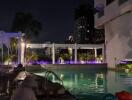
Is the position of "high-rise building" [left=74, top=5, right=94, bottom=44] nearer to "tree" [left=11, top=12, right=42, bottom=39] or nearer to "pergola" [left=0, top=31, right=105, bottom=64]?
"tree" [left=11, top=12, right=42, bottom=39]

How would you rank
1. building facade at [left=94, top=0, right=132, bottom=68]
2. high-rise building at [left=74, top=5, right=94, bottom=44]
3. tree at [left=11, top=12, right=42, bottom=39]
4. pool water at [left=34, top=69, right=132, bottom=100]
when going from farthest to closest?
high-rise building at [left=74, top=5, right=94, bottom=44]
tree at [left=11, top=12, right=42, bottom=39]
building facade at [left=94, top=0, right=132, bottom=68]
pool water at [left=34, top=69, right=132, bottom=100]

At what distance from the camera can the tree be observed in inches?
2000

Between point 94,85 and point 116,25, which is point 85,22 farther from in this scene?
point 94,85

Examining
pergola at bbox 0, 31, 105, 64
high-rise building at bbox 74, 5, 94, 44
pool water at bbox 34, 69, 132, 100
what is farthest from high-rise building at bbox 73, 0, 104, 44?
pool water at bbox 34, 69, 132, 100

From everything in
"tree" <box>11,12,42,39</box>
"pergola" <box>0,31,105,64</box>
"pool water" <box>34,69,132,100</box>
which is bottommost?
"pool water" <box>34,69,132,100</box>

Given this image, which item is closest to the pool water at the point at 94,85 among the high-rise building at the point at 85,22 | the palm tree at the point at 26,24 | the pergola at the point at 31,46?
the pergola at the point at 31,46

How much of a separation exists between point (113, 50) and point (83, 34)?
82.3 ft

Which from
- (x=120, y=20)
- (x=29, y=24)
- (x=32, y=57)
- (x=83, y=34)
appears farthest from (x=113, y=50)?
(x=83, y=34)

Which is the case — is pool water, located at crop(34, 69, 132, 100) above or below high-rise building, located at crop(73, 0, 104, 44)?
below

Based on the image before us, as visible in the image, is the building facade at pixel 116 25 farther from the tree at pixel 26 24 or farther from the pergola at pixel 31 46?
the tree at pixel 26 24

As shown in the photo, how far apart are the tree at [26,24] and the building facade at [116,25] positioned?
13.4m

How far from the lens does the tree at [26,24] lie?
50.8m

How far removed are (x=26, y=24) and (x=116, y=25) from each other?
66.4 feet

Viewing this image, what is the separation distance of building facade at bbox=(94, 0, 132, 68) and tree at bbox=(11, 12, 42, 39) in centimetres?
1343
